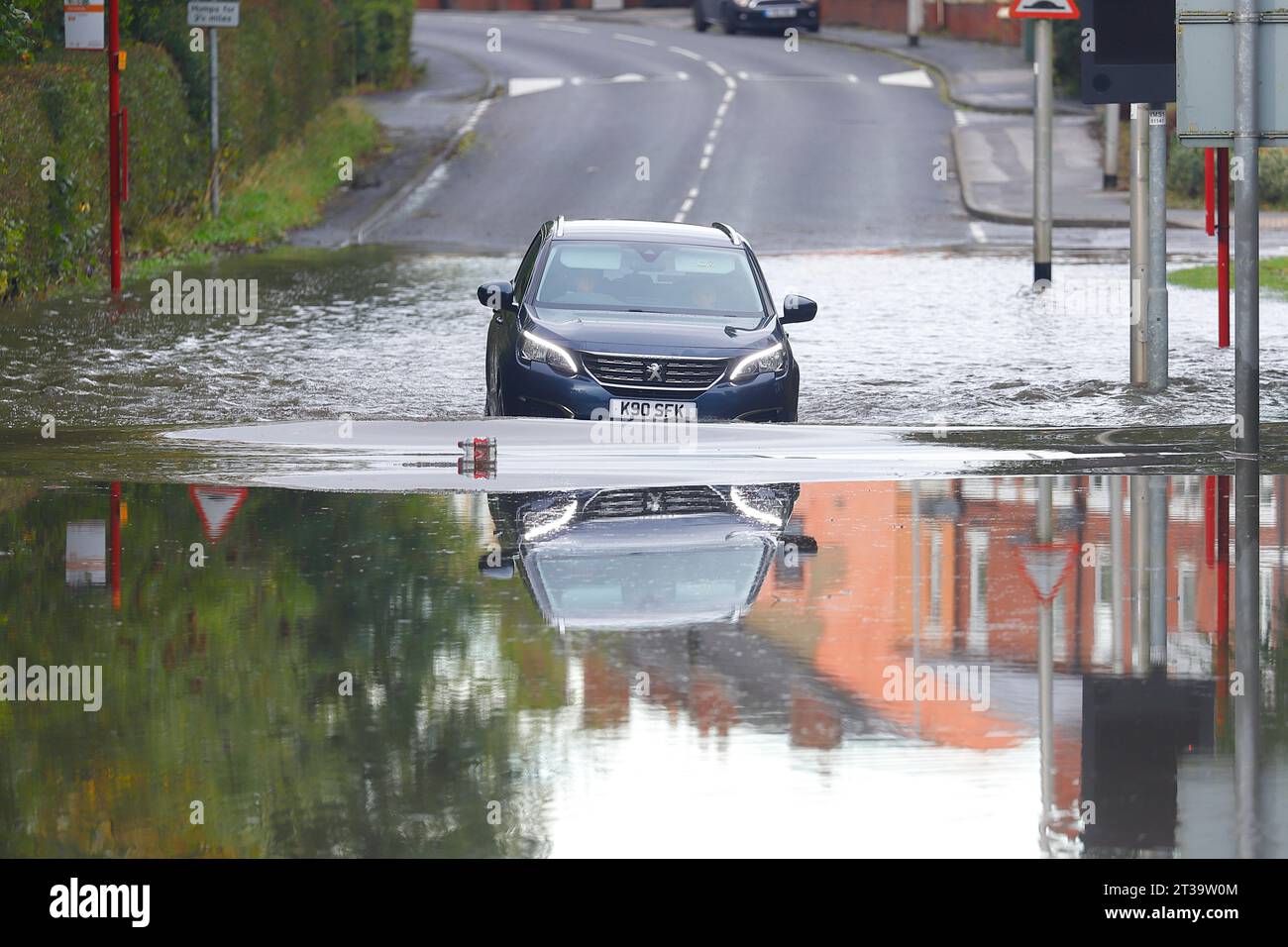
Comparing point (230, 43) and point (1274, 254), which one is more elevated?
point (230, 43)

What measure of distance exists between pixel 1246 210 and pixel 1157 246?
11.3 ft

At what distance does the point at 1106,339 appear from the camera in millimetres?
20953

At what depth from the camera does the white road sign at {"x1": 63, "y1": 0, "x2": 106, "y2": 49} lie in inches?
888

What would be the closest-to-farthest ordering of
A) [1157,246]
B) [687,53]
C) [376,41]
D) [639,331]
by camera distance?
[639,331]
[1157,246]
[376,41]
[687,53]

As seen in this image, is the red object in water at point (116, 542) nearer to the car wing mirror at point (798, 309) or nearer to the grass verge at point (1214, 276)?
the car wing mirror at point (798, 309)

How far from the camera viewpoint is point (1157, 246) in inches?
635

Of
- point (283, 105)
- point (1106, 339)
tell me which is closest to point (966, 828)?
point (1106, 339)

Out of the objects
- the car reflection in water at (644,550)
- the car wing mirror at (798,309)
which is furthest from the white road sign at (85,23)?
the car reflection in water at (644,550)

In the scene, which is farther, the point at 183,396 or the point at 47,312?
the point at 47,312

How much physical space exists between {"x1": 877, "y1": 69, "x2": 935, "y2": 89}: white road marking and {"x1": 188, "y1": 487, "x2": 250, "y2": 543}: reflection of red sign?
38923 millimetres

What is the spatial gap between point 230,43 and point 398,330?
1201cm

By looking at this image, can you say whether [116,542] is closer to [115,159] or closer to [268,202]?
[115,159]

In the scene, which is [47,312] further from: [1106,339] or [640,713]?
[640,713]

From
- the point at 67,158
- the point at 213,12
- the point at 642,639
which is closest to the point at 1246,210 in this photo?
the point at 642,639
